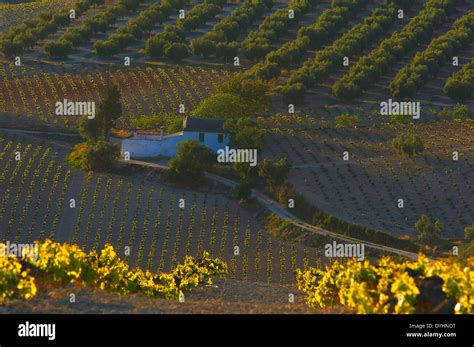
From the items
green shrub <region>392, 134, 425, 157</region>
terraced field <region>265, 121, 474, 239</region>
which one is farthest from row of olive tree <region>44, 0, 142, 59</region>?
green shrub <region>392, 134, 425, 157</region>

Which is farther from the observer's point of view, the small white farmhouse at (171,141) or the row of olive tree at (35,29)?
the row of olive tree at (35,29)

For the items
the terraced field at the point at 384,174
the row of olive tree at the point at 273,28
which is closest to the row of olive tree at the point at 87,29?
the row of olive tree at the point at 273,28

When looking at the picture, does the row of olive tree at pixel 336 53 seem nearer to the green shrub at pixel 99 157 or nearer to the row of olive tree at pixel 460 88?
the row of olive tree at pixel 460 88

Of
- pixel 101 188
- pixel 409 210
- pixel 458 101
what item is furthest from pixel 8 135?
pixel 458 101

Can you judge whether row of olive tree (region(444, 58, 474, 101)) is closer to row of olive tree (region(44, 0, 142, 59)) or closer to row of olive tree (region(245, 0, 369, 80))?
row of olive tree (region(245, 0, 369, 80))

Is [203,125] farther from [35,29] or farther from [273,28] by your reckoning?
[35,29]

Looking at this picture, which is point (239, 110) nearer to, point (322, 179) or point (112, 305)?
point (322, 179)

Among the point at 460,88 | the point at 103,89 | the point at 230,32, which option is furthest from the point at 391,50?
the point at 103,89
